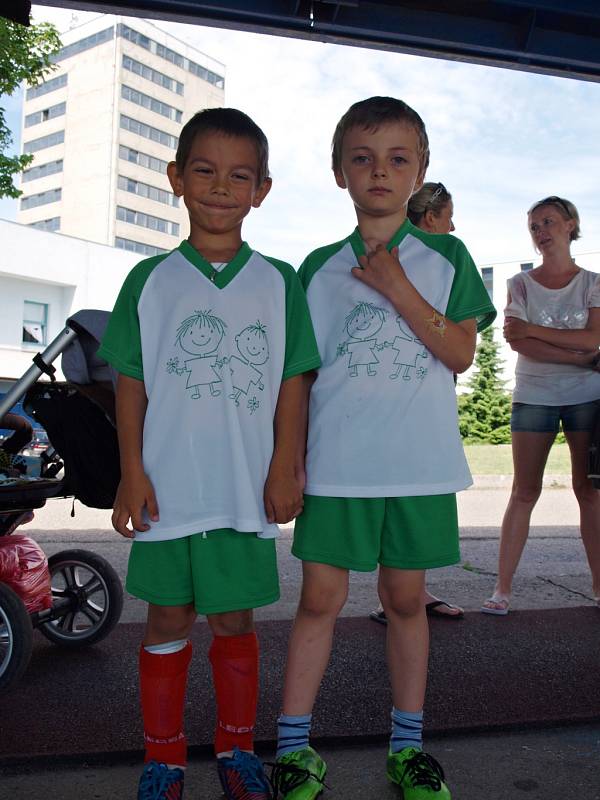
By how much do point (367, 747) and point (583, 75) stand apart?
9.54ft

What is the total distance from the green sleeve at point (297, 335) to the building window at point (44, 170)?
72.8 m

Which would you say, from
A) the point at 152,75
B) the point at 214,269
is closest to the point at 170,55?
the point at 152,75

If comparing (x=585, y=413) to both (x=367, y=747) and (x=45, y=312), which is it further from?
(x=45, y=312)

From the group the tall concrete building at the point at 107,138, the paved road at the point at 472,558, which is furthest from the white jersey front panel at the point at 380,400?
the tall concrete building at the point at 107,138

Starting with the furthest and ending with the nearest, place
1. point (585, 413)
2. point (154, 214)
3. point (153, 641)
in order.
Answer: point (154, 214), point (585, 413), point (153, 641)

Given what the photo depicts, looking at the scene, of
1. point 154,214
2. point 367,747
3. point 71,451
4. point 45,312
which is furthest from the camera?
point 154,214

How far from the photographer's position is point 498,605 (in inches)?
161

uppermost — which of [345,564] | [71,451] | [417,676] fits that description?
[71,451]

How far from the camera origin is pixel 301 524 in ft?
7.37

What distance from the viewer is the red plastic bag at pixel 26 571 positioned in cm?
315

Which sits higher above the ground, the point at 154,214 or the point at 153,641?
the point at 154,214

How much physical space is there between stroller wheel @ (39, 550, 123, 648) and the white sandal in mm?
1773

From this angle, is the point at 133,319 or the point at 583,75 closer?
the point at 133,319

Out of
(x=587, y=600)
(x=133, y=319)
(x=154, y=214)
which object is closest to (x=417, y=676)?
(x=133, y=319)
